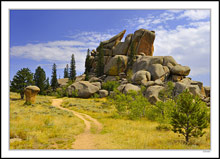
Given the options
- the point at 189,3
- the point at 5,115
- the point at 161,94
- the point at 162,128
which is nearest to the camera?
the point at 5,115

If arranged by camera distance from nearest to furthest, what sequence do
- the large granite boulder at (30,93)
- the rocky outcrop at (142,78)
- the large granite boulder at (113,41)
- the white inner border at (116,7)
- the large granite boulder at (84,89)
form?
the white inner border at (116,7), the large granite boulder at (30,93), the rocky outcrop at (142,78), the large granite boulder at (84,89), the large granite boulder at (113,41)

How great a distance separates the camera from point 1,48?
7703 millimetres

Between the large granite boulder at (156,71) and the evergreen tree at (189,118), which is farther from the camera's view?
the large granite boulder at (156,71)

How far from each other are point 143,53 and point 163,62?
44.5ft

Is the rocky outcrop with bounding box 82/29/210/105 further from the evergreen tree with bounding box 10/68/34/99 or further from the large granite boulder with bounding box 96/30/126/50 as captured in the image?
the evergreen tree with bounding box 10/68/34/99

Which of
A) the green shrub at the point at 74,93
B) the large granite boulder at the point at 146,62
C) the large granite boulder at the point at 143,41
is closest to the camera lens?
the green shrub at the point at 74,93

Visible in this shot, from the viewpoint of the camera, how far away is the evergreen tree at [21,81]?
110 feet

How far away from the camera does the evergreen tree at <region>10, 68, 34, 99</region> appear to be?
33397mm

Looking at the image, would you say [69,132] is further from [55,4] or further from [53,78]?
[53,78]

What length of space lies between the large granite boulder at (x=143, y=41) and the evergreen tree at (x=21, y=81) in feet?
151

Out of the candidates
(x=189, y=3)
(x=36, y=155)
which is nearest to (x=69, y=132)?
(x=36, y=155)

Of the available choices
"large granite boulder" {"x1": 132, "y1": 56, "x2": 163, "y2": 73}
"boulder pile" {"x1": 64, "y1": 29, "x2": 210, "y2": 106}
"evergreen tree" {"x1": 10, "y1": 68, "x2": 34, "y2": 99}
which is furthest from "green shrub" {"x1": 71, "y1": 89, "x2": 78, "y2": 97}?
"large granite boulder" {"x1": 132, "y1": 56, "x2": 163, "y2": 73}

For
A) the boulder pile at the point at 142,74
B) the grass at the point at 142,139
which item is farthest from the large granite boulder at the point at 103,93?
the grass at the point at 142,139

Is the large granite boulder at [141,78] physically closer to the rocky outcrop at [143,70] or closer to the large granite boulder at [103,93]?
the rocky outcrop at [143,70]
